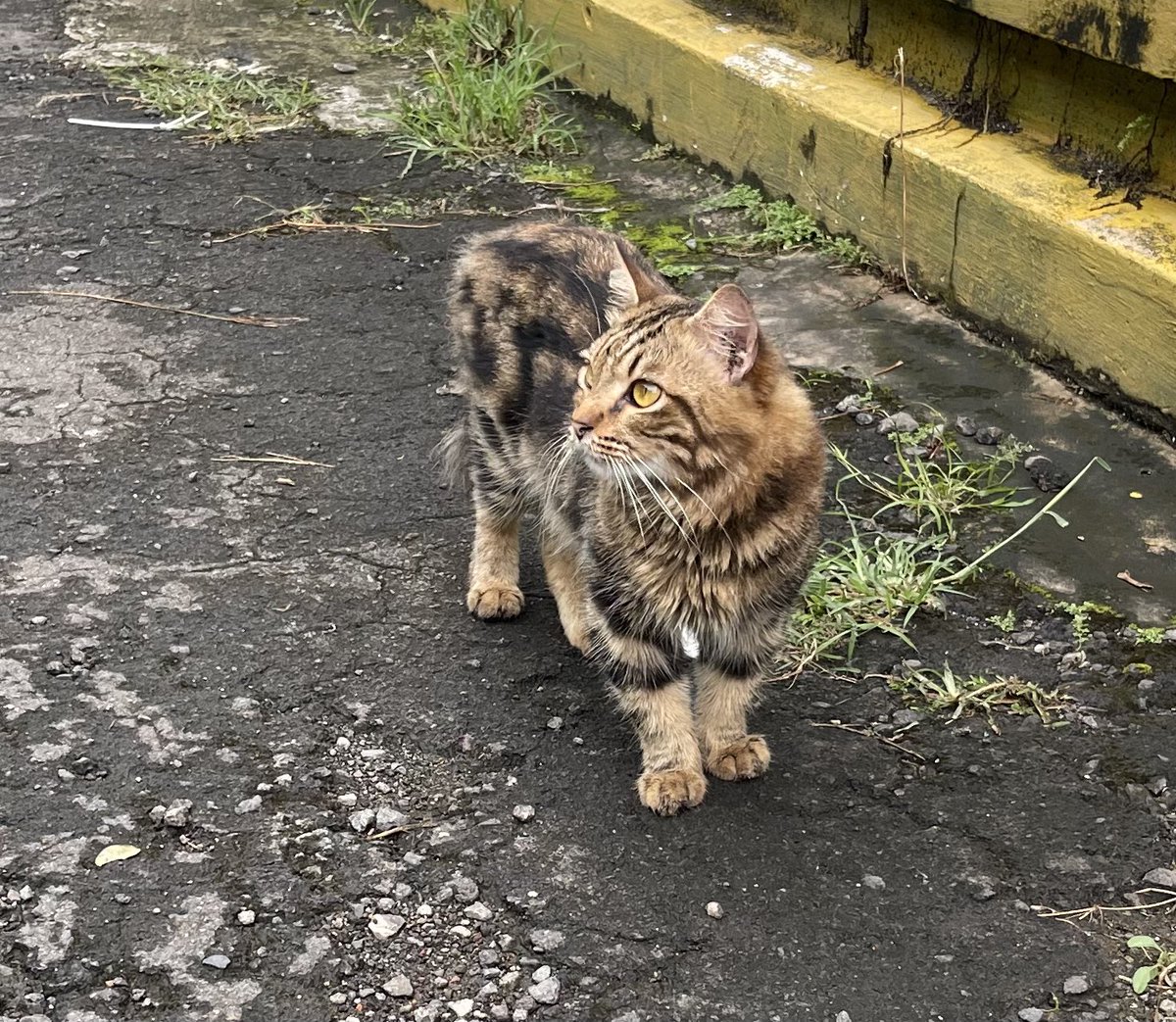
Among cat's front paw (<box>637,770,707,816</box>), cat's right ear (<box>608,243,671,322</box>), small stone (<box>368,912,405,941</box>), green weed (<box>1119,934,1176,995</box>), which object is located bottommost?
small stone (<box>368,912,405,941</box>)

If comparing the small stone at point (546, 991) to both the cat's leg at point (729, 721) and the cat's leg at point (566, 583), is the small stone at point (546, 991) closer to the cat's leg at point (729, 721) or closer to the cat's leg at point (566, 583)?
the cat's leg at point (729, 721)

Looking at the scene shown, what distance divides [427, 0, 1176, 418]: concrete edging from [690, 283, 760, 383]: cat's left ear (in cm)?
195

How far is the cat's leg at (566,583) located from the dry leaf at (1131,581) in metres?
1.55

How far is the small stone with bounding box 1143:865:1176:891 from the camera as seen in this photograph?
3.14 meters

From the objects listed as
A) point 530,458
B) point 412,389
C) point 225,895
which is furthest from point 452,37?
point 225,895

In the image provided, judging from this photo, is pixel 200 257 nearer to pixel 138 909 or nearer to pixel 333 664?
pixel 333 664

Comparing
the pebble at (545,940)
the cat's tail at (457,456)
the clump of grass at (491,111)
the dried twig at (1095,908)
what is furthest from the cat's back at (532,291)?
the clump of grass at (491,111)

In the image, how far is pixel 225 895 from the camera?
308 cm

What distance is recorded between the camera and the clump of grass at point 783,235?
19.2 feet

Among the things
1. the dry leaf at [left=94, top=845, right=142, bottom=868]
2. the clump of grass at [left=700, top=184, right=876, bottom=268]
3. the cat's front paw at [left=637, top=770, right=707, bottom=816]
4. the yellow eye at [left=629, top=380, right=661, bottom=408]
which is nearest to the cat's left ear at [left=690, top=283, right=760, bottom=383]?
the yellow eye at [left=629, top=380, right=661, bottom=408]

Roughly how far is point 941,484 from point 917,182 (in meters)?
1.51

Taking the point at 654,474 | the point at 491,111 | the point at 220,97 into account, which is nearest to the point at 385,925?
the point at 654,474

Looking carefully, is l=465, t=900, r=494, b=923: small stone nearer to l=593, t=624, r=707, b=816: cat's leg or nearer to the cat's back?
l=593, t=624, r=707, b=816: cat's leg

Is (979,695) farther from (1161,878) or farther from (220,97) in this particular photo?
(220,97)
